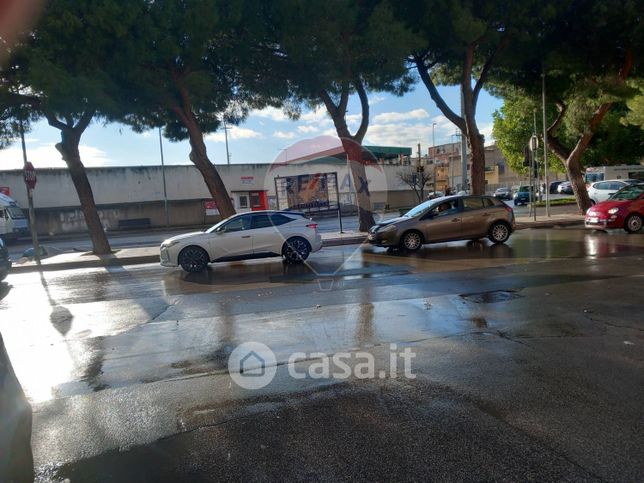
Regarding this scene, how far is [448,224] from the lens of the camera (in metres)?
13.8

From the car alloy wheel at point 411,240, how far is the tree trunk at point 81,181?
436 inches

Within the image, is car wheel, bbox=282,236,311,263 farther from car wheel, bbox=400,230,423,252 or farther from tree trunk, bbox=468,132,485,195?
tree trunk, bbox=468,132,485,195

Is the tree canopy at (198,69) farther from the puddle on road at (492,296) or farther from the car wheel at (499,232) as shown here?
the puddle on road at (492,296)

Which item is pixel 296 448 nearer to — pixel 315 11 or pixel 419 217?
pixel 419 217

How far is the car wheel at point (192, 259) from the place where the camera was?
12.1m

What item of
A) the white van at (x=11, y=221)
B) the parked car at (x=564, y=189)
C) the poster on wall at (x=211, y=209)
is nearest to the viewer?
the white van at (x=11, y=221)

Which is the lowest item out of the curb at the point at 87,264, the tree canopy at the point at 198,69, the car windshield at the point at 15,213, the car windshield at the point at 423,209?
the curb at the point at 87,264

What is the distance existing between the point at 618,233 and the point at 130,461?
53.4 feet

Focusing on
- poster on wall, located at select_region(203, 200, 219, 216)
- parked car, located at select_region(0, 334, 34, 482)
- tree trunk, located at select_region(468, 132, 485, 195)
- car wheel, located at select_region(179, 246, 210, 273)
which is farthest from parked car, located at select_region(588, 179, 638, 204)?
parked car, located at select_region(0, 334, 34, 482)

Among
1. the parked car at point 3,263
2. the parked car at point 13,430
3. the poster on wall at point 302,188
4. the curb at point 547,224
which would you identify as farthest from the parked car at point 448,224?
the parked car at point 13,430

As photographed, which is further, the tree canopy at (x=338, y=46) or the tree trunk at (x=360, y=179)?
the tree trunk at (x=360, y=179)

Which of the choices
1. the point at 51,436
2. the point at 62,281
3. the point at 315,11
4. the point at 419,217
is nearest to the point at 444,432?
the point at 51,436

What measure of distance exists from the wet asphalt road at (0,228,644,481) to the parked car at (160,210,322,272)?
10.2 ft

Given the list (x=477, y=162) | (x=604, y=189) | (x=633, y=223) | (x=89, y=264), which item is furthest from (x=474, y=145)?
(x=89, y=264)
